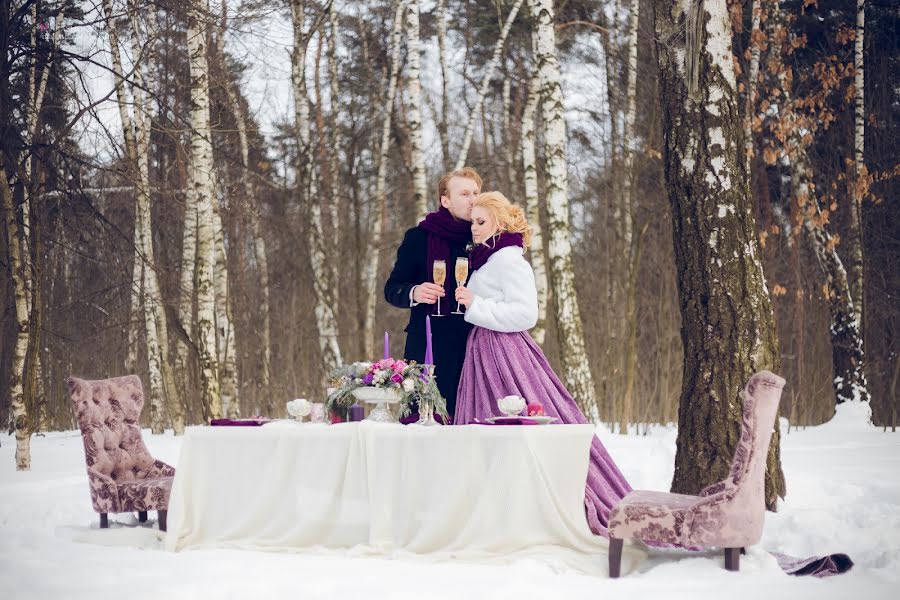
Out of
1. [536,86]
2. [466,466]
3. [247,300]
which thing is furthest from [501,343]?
[247,300]

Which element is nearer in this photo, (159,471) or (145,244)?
(159,471)

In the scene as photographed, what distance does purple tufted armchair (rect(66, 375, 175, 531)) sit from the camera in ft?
18.9

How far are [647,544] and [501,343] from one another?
1230 mm

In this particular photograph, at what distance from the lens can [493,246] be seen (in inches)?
208

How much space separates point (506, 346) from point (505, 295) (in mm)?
258

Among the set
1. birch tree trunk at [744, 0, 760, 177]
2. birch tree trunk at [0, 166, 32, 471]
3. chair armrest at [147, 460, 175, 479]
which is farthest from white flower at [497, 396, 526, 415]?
birch tree trunk at [744, 0, 760, 177]

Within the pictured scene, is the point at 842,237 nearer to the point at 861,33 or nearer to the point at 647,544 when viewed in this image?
the point at 861,33

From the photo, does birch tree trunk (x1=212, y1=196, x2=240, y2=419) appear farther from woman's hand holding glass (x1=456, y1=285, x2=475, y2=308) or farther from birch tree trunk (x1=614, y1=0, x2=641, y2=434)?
woman's hand holding glass (x1=456, y1=285, x2=475, y2=308)

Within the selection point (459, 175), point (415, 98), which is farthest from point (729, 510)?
point (415, 98)

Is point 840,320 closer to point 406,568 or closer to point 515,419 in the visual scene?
point 515,419

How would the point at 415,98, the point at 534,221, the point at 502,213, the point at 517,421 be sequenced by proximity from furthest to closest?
1. the point at 415,98
2. the point at 534,221
3. the point at 502,213
4. the point at 517,421

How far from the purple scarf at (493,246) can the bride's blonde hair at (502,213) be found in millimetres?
26

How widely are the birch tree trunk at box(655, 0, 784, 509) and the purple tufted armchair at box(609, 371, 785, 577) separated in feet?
4.34

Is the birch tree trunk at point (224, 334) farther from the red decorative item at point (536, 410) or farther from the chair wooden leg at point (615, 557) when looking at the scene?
the chair wooden leg at point (615, 557)
